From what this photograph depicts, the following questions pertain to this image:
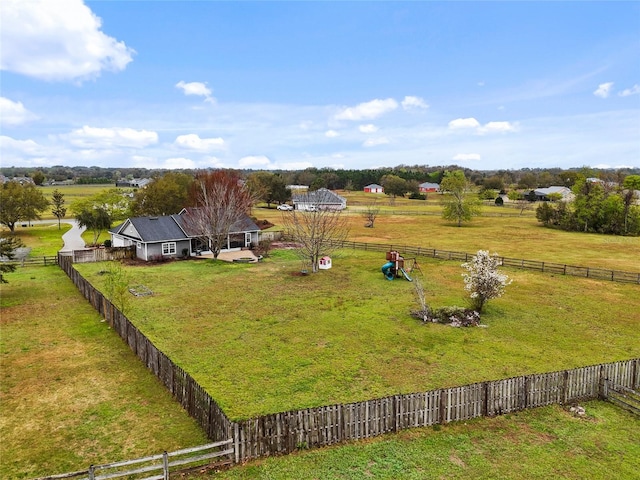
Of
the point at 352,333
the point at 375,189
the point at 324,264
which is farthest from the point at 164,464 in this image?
the point at 375,189

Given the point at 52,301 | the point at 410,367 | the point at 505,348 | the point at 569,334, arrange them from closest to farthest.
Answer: the point at 410,367 < the point at 505,348 < the point at 569,334 < the point at 52,301

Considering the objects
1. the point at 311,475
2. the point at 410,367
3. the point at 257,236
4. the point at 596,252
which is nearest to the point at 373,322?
the point at 410,367

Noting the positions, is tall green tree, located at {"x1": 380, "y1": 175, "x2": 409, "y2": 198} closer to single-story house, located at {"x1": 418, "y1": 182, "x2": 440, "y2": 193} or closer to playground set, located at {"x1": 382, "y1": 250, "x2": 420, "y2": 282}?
single-story house, located at {"x1": 418, "y1": 182, "x2": 440, "y2": 193}

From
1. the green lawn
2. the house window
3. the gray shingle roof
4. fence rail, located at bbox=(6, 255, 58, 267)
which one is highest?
the gray shingle roof

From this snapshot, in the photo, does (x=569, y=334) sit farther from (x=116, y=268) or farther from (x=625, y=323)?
→ (x=116, y=268)

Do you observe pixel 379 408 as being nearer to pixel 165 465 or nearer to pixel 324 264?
pixel 165 465

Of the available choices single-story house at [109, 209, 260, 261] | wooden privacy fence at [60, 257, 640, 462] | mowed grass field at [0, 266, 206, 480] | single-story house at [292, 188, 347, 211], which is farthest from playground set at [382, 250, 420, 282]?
single-story house at [292, 188, 347, 211]
